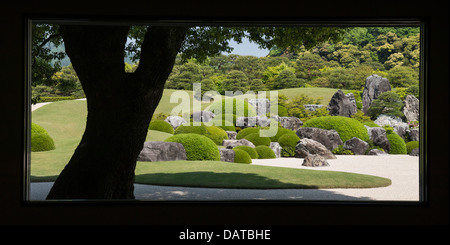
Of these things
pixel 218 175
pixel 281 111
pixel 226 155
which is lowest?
pixel 218 175

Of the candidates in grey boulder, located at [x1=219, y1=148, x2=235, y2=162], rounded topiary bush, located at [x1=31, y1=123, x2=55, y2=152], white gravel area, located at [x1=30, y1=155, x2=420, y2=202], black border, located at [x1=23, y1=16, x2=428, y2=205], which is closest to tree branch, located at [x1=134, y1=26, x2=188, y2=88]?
black border, located at [x1=23, y1=16, x2=428, y2=205]

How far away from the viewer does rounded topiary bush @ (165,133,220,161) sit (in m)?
10.2

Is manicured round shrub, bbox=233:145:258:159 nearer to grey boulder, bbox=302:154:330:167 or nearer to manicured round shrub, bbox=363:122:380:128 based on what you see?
grey boulder, bbox=302:154:330:167

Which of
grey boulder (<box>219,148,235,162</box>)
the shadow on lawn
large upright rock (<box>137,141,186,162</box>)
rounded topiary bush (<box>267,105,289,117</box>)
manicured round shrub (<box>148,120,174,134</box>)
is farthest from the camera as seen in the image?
rounded topiary bush (<box>267,105,289,117</box>)

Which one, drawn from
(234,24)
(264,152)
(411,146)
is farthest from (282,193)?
(411,146)

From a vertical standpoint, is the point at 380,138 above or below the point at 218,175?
above

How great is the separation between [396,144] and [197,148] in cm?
708

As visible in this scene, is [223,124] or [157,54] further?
[223,124]

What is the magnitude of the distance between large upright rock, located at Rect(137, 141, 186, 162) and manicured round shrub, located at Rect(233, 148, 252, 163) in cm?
164

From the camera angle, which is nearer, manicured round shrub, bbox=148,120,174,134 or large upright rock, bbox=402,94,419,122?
manicured round shrub, bbox=148,120,174,134

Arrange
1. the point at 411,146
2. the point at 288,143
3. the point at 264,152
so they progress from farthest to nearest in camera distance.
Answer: the point at 411,146 < the point at 288,143 < the point at 264,152

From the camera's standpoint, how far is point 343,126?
13.2 m

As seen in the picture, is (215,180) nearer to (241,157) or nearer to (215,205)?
(241,157)
